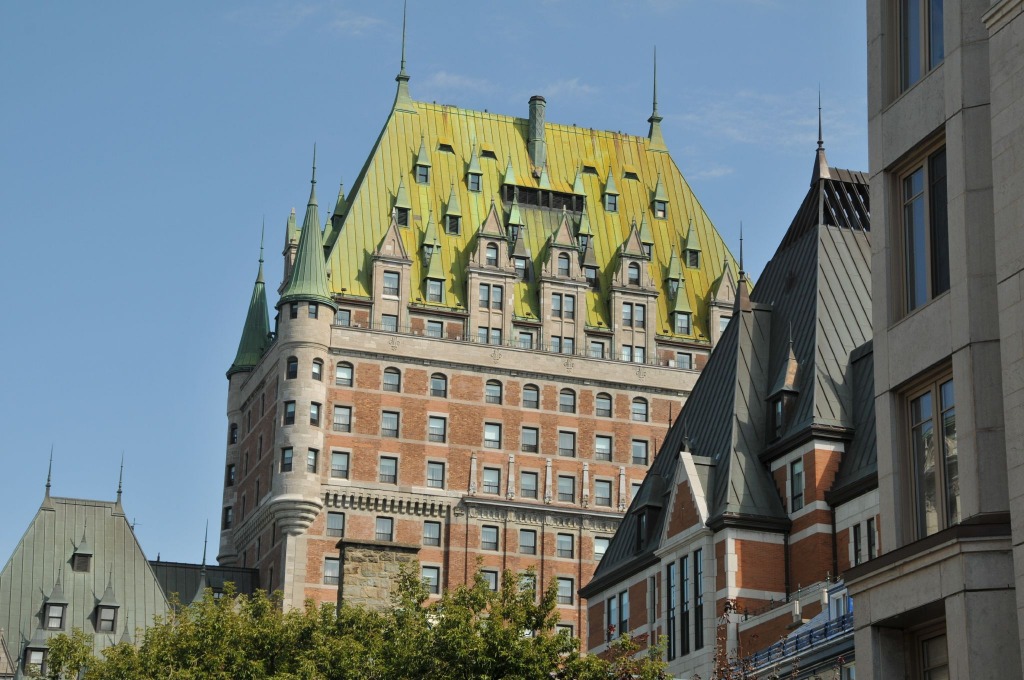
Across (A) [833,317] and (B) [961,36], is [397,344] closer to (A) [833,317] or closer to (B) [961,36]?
(A) [833,317]

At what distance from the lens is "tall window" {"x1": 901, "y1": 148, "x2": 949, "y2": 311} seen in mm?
26516

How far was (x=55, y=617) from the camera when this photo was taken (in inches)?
3962

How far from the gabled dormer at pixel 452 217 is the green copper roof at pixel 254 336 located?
1341 cm

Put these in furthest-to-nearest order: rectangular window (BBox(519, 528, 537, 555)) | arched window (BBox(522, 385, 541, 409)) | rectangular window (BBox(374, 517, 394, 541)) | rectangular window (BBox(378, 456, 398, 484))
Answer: arched window (BBox(522, 385, 541, 409)), rectangular window (BBox(519, 528, 537, 555)), rectangular window (BBox(378, 456, 398, 484)), rectangular window (BBox(374, 517, 394, 541))

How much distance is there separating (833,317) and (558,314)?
5205 cm

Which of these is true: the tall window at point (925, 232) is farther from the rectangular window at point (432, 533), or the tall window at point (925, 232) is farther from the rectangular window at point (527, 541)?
the rectangular window at point (527, 541)

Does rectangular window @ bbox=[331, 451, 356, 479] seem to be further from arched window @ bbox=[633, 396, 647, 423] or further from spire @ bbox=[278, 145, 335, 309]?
arched window @ bbox=[633, 396, 647, 423]

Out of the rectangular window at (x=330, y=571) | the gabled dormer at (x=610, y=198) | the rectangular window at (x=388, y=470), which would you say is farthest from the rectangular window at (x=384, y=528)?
the gabled dormer at (x=610, y=198)

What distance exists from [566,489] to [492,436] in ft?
17.1

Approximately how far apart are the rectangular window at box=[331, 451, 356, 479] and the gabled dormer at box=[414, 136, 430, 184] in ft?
66.2

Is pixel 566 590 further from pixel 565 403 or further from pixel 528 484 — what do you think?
pixel 565 403

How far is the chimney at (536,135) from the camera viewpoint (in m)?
124

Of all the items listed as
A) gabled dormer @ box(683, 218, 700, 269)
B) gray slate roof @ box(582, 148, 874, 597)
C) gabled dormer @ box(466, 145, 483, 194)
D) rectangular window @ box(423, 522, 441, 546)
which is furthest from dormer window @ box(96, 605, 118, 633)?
gabled dormer @ box(683, 218, 700, 269)

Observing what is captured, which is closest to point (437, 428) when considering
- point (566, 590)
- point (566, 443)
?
point (566, 443)
